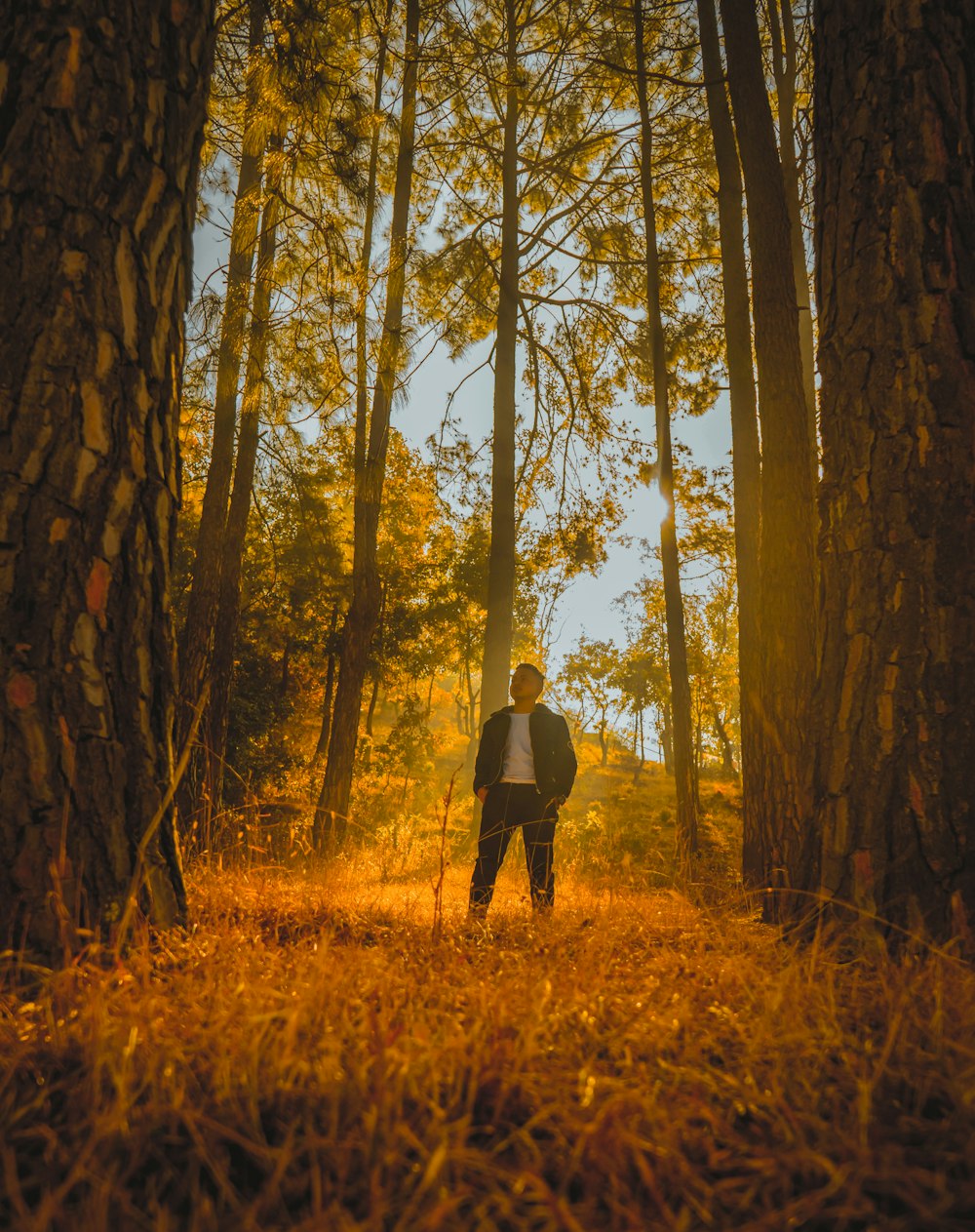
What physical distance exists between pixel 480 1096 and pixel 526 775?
142 inches

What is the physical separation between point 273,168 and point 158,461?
481 centimetres

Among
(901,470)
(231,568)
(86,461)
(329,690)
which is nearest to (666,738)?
(329,690)

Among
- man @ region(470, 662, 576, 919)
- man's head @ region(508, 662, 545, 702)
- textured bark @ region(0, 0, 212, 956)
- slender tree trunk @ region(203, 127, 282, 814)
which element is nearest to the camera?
textured bark @ region(0, 0, 212, 956)

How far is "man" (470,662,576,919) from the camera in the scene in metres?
4.48

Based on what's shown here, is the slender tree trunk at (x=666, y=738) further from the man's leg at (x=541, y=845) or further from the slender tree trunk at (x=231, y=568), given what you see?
the man's leg at (x=541, y=845)

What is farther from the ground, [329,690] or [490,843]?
[329,690]

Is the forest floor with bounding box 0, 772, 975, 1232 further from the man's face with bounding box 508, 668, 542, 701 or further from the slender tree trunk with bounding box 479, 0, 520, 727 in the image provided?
the slender tree trunk with bounding box 479, 0, 520, 727

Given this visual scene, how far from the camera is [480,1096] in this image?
1.04m

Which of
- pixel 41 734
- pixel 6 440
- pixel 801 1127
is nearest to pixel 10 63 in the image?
pixel 6 440

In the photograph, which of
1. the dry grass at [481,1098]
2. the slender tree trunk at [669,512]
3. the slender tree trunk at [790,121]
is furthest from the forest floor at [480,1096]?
the slender tree trunk at [790,121]

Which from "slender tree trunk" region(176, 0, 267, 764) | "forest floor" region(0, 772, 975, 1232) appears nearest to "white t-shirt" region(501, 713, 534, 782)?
"forest floor" region(0, 772, 975, 1232)

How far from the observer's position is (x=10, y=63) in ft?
5.92

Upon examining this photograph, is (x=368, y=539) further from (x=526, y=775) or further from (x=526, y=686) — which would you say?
(x=526, y=775)

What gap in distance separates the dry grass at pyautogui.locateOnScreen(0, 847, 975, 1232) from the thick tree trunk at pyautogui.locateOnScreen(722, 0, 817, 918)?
288 centimetres
